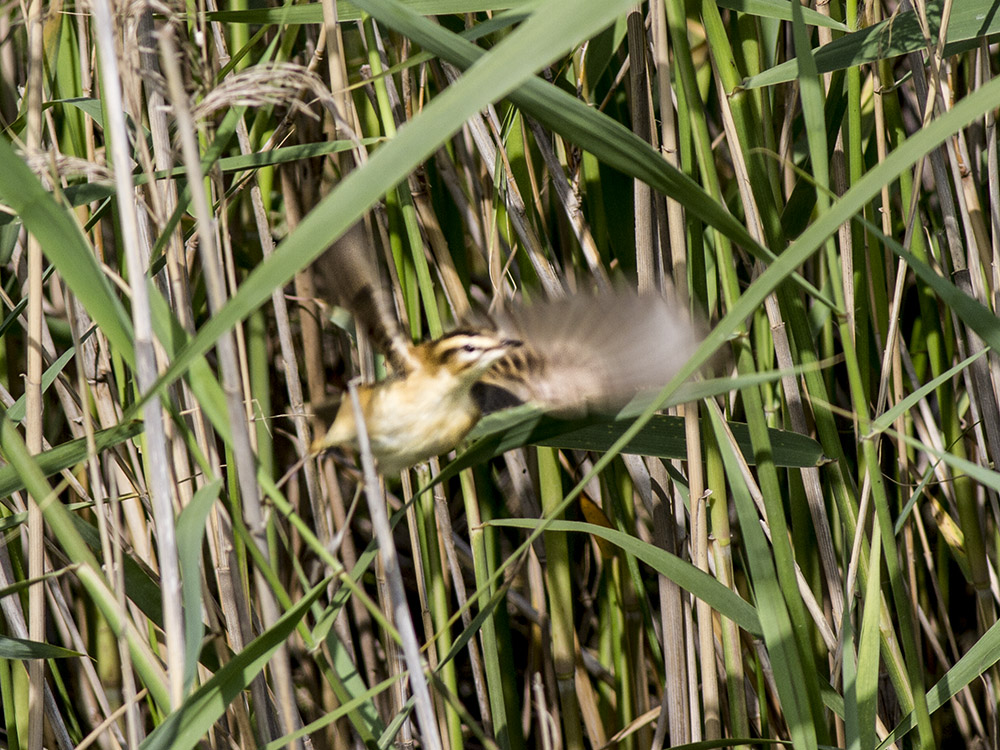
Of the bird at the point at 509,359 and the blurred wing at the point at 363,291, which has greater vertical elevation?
the blurred wing at the point at 363,291

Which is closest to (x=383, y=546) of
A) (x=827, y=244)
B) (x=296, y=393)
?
(x=827, y=244)

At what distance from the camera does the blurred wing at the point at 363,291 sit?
72cm

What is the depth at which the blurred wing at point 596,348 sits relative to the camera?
0.64 metres

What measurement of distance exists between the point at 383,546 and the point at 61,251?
221 millimetres

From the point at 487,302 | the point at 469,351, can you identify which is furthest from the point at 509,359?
the point at 487,302

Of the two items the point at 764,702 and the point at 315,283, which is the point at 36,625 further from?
the point at 764,702

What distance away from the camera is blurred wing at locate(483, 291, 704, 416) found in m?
0.64

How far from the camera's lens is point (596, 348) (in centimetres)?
69

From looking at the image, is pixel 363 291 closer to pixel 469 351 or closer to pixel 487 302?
pixel 469 351

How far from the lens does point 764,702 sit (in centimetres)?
95

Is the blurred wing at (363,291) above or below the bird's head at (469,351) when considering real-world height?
above

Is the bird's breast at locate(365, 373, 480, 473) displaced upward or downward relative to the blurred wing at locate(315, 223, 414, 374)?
downward

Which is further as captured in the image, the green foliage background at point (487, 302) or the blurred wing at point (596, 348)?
the blurred wing at point (596, 348)

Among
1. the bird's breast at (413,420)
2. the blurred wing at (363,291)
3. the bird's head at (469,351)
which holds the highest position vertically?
the blurred wing at (363,291)
